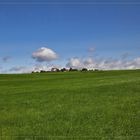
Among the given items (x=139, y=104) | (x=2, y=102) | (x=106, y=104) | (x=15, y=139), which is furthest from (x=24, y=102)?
(x=15, y=139)

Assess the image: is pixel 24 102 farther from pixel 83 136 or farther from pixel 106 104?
pixel 83 136

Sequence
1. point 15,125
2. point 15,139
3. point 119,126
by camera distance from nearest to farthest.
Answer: point 15,139
point 119,126
point 15,125

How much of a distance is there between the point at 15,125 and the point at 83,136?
16.7ft

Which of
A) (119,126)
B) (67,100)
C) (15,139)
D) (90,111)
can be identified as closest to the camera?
(15,139)

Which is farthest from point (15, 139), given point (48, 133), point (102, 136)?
point (102, 136)

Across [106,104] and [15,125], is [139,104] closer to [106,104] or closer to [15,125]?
[106,104]

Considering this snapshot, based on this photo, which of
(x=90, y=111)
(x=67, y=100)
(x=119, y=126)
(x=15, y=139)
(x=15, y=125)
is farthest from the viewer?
(x=67, y=100)

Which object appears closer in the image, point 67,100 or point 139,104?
point 139,104

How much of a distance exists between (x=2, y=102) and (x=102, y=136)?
15726 millimetres

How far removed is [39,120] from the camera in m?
21.1

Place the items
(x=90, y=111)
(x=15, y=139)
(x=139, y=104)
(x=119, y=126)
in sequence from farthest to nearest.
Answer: (x=139, y=104)
(x=90, y=111)
(x=119, y=126)
(x=15, y=139)

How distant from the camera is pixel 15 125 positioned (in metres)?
20.0

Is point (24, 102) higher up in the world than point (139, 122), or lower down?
higher up

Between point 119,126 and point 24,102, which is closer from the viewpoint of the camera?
point 119,126
